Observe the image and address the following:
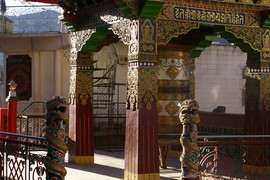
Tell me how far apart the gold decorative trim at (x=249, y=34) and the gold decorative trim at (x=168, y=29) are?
1.11 metres

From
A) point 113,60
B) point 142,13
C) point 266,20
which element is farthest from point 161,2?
point 113,60

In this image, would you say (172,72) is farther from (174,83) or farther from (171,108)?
(171,108)

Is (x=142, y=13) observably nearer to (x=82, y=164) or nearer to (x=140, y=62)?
(x=140, y=62)

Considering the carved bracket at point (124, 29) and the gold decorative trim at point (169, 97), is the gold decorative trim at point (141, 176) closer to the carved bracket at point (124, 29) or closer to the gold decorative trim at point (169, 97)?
the carved bracket at point (124, 29)

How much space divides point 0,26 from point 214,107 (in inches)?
380

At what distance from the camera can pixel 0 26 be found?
20.0 m

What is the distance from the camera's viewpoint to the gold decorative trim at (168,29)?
955 cm

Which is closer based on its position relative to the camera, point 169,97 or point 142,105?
point 142,105

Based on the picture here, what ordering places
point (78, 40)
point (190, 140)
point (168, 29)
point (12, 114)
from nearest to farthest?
1. point (190, 140)
2. point (168, 29)
3. point (78, 40)
4. point (12, 114)

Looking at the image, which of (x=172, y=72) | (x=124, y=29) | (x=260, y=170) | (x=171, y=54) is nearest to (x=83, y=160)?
(x=172, y=72)

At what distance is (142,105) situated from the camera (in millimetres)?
9336

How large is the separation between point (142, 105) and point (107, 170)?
2.31 m

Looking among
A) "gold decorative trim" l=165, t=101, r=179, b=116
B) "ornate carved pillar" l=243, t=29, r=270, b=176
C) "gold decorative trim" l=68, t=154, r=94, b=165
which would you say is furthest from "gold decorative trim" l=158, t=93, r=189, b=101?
"gold decorative trim" l=68, t=154, r=94, b=165

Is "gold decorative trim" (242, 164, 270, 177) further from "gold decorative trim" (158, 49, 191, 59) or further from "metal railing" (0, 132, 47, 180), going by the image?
"metal railing" (0, 132, 47, 180)
